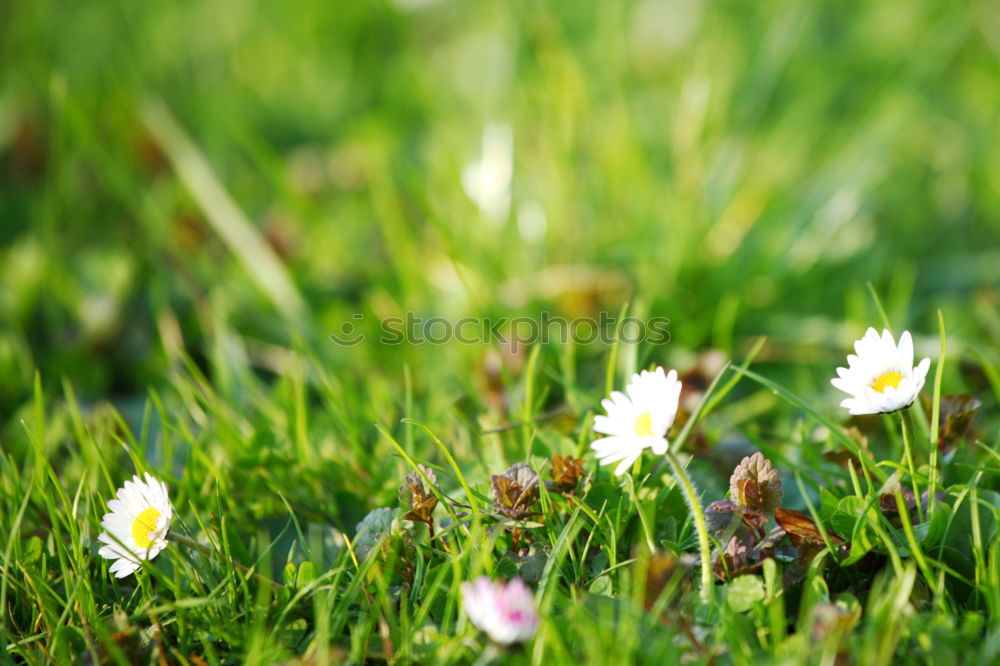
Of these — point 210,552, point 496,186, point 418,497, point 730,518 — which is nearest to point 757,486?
point 730,518

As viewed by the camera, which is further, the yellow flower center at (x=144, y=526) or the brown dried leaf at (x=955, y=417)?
the brown dried leaf at (x=955, y=417)

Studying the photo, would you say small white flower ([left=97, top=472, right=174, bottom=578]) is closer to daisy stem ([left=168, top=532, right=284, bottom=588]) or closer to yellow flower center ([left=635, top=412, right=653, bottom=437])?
daisy stem ([left=168, top=532, right=284, bottom=588])

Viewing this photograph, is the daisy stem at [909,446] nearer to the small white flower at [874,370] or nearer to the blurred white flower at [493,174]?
the small white flower at [874,370]

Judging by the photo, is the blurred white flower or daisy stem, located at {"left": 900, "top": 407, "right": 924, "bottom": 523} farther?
the blurred white flower

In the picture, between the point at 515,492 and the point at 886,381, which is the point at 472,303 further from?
the point at 886,381


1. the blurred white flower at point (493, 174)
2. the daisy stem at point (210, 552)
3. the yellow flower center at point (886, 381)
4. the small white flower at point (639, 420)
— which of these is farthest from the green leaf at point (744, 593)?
the blurred white flower at point (493, 174)

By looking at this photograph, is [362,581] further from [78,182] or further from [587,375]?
[78,182]

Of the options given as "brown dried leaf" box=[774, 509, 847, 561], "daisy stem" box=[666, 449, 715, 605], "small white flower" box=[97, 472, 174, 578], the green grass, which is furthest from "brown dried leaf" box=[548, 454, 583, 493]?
"small white flower" box=[97, 472, 174, 578]
